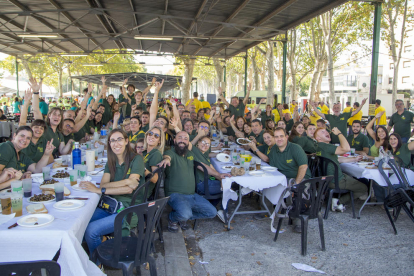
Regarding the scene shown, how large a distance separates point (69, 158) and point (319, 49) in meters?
19.5

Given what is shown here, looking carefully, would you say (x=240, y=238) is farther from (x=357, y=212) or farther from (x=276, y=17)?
(x=276, y=17)

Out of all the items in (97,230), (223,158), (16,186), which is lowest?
(97,230)

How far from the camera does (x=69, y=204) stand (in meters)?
2.73

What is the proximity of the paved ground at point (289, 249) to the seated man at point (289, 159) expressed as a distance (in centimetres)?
57

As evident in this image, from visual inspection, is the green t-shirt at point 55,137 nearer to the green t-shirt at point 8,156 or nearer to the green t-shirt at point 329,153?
the green t-shirt at point 8,156

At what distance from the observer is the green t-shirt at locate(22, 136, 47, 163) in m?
4.19

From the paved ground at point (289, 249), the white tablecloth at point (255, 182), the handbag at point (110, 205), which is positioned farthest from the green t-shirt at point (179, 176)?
the handbag at point (110, 205)

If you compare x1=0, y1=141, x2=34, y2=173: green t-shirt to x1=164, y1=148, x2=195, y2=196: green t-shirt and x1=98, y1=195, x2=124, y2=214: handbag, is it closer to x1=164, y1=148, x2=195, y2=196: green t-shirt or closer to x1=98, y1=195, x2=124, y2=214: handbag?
x1=98, y1=195, x2=124, y2=214: handbag

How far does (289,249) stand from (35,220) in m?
2.80

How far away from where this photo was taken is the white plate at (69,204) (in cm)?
265

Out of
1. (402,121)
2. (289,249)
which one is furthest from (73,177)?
(402,121)

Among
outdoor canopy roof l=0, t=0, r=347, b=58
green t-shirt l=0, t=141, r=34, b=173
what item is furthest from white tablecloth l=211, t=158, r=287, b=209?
outdoor canopy roof l=0, t=0, r=347, b=58

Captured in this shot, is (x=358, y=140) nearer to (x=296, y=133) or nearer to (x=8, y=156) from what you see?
(x=296, y=133)

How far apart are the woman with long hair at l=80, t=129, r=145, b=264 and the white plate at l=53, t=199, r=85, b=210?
323 millimetres
